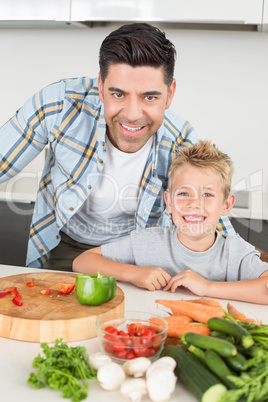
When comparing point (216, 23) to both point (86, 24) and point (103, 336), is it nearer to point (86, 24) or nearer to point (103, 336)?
point (86, 24)

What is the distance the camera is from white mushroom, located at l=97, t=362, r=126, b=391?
2.84 feet

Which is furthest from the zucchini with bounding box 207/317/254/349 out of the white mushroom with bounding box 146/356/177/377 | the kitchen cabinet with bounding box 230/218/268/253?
the kitchen cabinet with bounding box 230/218/268/253

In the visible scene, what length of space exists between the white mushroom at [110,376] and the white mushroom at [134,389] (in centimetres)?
2

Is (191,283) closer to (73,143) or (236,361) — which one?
(236,361)

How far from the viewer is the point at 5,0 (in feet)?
9.75

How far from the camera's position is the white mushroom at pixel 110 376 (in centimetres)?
86

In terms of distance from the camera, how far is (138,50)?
1.68 meters

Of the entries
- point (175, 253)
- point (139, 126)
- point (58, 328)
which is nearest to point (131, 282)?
point (175, 253)

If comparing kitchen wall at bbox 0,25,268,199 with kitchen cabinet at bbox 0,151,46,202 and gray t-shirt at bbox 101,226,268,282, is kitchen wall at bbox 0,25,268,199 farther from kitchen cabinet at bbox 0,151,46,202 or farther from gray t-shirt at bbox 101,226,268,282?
gray t-shirt at bbox 101,226,268,282

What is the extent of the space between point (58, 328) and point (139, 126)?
0.94 metres

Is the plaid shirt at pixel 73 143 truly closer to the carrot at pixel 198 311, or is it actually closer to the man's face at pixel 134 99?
the man's face at pixel 134 99

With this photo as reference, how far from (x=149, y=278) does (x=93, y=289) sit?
34 centimetres

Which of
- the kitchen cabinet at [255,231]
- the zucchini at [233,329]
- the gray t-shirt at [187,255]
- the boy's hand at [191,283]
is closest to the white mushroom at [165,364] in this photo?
the zucchini at [233,329]

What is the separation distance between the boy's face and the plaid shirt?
35 cm
